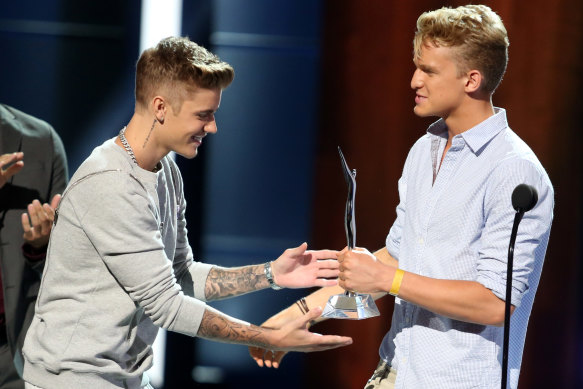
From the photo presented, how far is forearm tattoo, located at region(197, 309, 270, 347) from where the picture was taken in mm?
2115

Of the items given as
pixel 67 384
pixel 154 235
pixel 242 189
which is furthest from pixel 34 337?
pixel 242 189

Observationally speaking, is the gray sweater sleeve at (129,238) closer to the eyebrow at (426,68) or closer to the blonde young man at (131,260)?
the blonde young man at (131,260)

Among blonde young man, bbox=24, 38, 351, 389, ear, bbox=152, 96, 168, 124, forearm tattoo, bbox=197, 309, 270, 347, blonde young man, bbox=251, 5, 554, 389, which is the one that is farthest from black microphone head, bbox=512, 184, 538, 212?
ear, bbox=152, 96, 168, 124

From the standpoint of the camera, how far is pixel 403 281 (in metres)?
1.93

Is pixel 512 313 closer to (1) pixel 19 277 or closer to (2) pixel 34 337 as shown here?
(2) pixel 34 337

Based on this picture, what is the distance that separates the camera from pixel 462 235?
1.98m

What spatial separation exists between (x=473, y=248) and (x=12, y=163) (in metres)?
1.81

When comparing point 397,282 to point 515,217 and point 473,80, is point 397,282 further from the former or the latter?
point 473,80

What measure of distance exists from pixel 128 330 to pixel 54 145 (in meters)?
1.35

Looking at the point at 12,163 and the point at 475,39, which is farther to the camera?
the point at 12,163

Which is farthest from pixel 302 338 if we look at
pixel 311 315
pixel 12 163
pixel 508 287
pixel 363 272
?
pixel 12 163

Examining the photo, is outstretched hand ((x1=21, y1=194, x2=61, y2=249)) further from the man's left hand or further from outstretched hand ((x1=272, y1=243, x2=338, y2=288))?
the man's left hand

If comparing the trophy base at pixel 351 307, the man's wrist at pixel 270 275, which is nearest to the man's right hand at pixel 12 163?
the man's wrist at pixel 270 275

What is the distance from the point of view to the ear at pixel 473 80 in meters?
2.06
